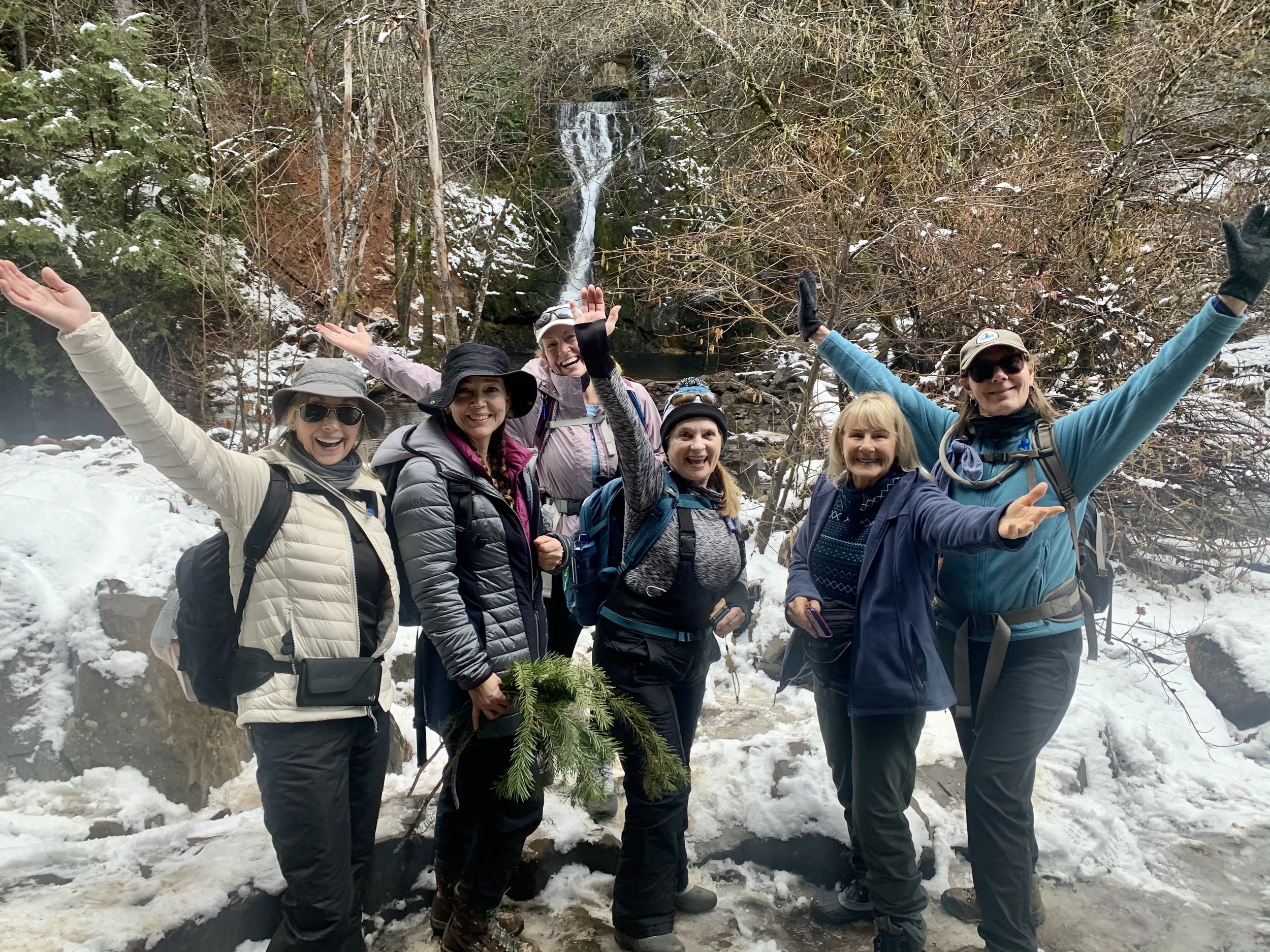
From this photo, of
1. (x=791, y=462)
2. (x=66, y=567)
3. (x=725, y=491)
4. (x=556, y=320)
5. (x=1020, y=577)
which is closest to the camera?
(x=1020, y=577)

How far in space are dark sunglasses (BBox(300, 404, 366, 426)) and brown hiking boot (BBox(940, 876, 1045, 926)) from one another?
317cm

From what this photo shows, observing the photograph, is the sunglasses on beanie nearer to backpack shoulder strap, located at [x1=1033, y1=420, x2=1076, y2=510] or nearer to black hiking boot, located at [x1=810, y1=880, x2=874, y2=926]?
backpack shoulder strap, located at [x1=1033, y1=420, x2=1076, y2=510]

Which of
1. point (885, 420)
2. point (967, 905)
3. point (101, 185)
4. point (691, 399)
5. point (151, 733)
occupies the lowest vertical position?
point (967, 905)

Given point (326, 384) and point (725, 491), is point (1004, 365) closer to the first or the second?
point (725, 491)

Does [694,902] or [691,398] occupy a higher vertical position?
[691,398]

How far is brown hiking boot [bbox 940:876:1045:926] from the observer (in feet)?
10.2

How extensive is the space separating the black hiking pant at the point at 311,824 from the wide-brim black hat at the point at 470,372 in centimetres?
108

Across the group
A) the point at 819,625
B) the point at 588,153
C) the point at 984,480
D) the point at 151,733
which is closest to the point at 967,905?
the point at 819,625

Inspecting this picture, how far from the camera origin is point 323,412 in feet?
8.03

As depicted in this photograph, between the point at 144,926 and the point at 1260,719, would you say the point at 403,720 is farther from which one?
the point at 1260,719

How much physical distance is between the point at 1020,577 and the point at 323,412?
2.53m

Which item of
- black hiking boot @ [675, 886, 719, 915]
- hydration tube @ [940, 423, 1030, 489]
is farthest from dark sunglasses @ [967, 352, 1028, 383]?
black hiking boot @ [675, 886, 719, 915]

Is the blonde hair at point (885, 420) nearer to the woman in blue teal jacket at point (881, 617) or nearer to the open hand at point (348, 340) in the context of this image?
the woman in blue teal jacket at point (881, 617)

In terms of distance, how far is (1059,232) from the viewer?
598 centimetres
